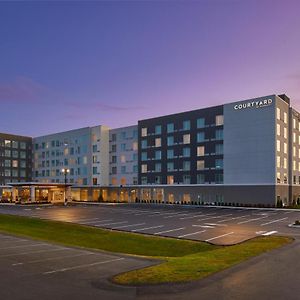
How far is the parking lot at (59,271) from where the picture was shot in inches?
442

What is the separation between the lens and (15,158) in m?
121

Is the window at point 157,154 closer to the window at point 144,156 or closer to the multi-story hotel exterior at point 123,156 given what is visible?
the window at point 144,156

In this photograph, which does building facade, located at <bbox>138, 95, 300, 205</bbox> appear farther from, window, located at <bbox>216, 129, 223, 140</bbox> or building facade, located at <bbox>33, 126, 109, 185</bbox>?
building facade, located at <bbox>33, 126, 109, 185</bbox>

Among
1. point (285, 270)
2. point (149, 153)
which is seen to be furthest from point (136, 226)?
point (149, 153)

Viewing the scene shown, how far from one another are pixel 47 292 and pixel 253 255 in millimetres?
10425

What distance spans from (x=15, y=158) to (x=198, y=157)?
68.5 meters

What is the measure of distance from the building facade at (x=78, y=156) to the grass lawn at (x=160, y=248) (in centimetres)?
5834

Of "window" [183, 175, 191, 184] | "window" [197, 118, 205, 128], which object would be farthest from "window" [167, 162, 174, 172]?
"window" [197, 118, 205, 128]

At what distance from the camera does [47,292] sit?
11.3 m

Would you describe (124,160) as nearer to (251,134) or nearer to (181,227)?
(251,134)

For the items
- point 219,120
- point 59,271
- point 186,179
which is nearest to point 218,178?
point 186,179

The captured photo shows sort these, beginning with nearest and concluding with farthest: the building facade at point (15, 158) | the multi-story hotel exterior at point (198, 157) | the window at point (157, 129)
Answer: the multi-story hotel exterior at point (198, 157) → the window at point (157, 129) → the building facade at point (15, 158)

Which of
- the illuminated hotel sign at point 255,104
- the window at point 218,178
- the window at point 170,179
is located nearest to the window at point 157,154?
the window at point 170,179

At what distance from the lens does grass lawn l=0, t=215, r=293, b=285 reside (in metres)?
13.4
